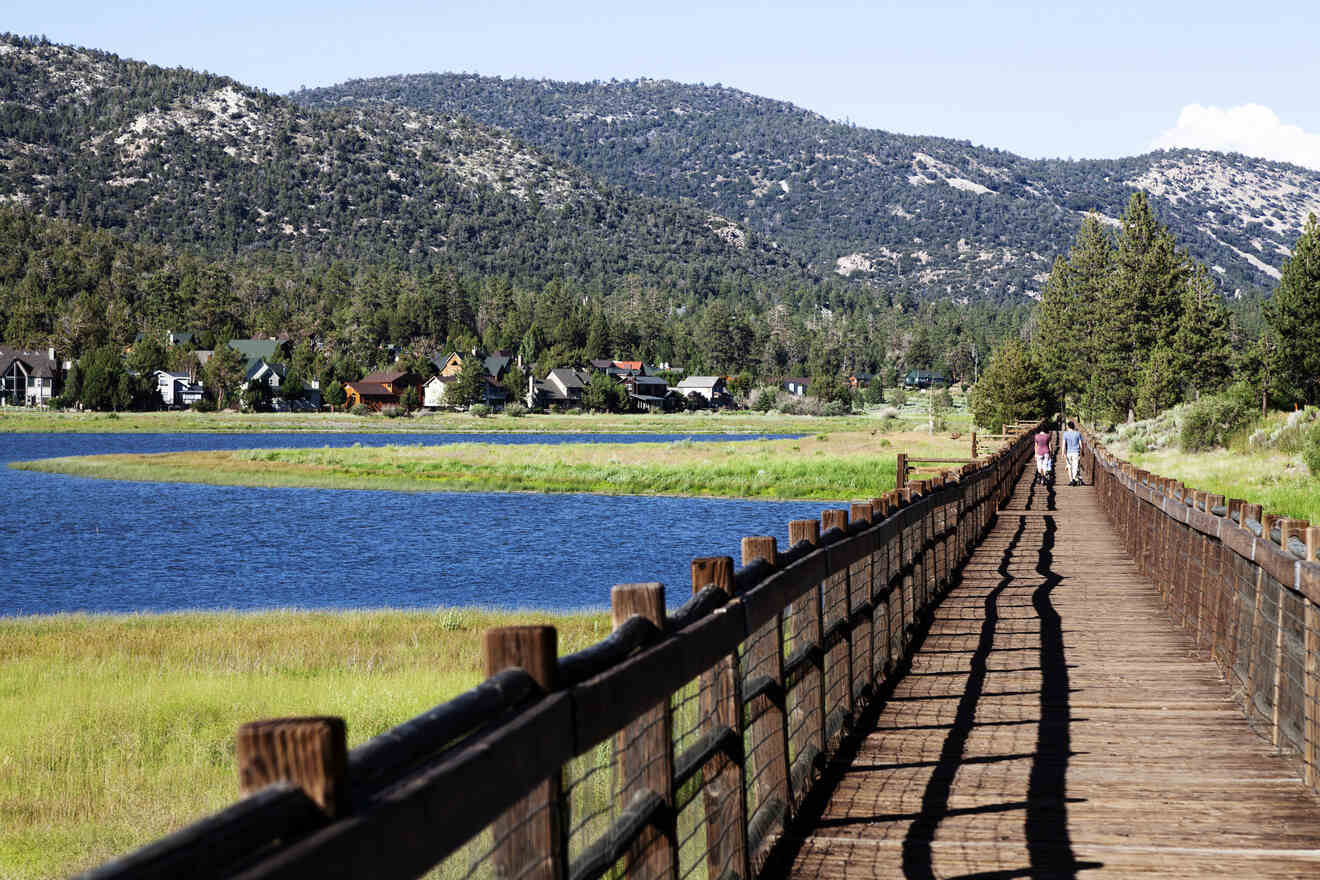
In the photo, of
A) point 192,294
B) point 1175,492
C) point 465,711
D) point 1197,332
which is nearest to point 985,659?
point 1175,492

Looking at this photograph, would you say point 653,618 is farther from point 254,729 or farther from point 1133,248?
point 1133,248

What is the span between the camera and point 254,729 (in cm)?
223

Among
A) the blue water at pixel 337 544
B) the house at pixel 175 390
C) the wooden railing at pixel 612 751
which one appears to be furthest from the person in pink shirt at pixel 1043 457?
the house at pixel 175 390

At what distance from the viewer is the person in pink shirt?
37.8 meters

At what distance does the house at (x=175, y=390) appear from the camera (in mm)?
140250

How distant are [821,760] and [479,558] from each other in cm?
2942

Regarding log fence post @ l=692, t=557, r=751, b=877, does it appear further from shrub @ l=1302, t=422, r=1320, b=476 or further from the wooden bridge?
shrub @ l=1302, t=422, r=1320, b=476

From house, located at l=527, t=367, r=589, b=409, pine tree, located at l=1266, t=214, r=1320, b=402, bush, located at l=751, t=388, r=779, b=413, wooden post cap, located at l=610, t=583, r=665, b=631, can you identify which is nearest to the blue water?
wooden post cap, located at l=610, t=583, r=665, b=631

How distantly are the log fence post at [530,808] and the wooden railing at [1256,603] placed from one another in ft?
15.4

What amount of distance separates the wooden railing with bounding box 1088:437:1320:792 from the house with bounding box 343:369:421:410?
450ft

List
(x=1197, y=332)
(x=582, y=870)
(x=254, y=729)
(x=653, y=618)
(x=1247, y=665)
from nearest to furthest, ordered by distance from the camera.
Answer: (x=254, y=729) → (x=582, y=870) → (x=653, y=618) → (x=1247, y=665) → (x=1197, y=332)

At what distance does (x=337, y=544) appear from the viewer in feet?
128

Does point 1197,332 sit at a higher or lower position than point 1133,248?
lower

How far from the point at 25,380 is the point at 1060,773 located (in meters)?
149
